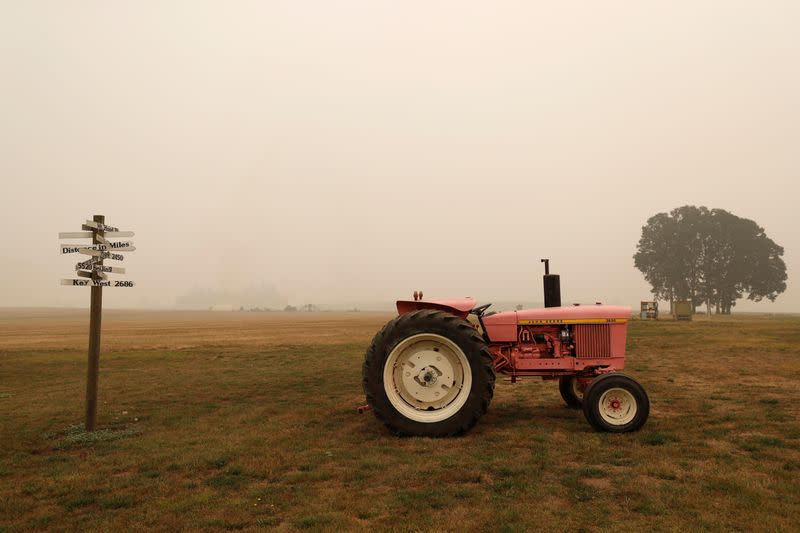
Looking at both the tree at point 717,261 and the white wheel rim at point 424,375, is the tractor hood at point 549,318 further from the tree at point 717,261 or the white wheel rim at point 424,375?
the tree at point 717,261

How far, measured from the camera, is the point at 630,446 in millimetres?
6027

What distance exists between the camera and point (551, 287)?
7.67 meters

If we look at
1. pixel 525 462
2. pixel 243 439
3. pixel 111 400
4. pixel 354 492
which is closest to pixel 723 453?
pixel 525 462

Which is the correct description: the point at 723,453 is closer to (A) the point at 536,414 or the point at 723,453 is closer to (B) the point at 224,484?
(A) the point at 536,414

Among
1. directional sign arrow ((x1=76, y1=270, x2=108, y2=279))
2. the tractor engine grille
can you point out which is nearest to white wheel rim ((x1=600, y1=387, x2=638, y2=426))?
the tractor engine grille

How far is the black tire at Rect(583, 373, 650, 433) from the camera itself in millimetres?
6645

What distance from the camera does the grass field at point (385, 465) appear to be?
4.20 meters

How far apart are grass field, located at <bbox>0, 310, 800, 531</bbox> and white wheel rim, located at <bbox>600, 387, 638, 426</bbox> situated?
33 cm

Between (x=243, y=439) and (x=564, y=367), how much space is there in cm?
481

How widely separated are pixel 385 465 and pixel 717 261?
201ft

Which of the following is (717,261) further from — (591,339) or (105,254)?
(105,254)

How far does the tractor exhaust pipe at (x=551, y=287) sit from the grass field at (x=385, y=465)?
5.99ft

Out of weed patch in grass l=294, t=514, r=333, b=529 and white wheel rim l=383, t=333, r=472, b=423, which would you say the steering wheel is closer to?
white wheel rim l=383, t=333, r=472, b=423

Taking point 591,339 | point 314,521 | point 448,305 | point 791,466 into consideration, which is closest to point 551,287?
point 591,339
